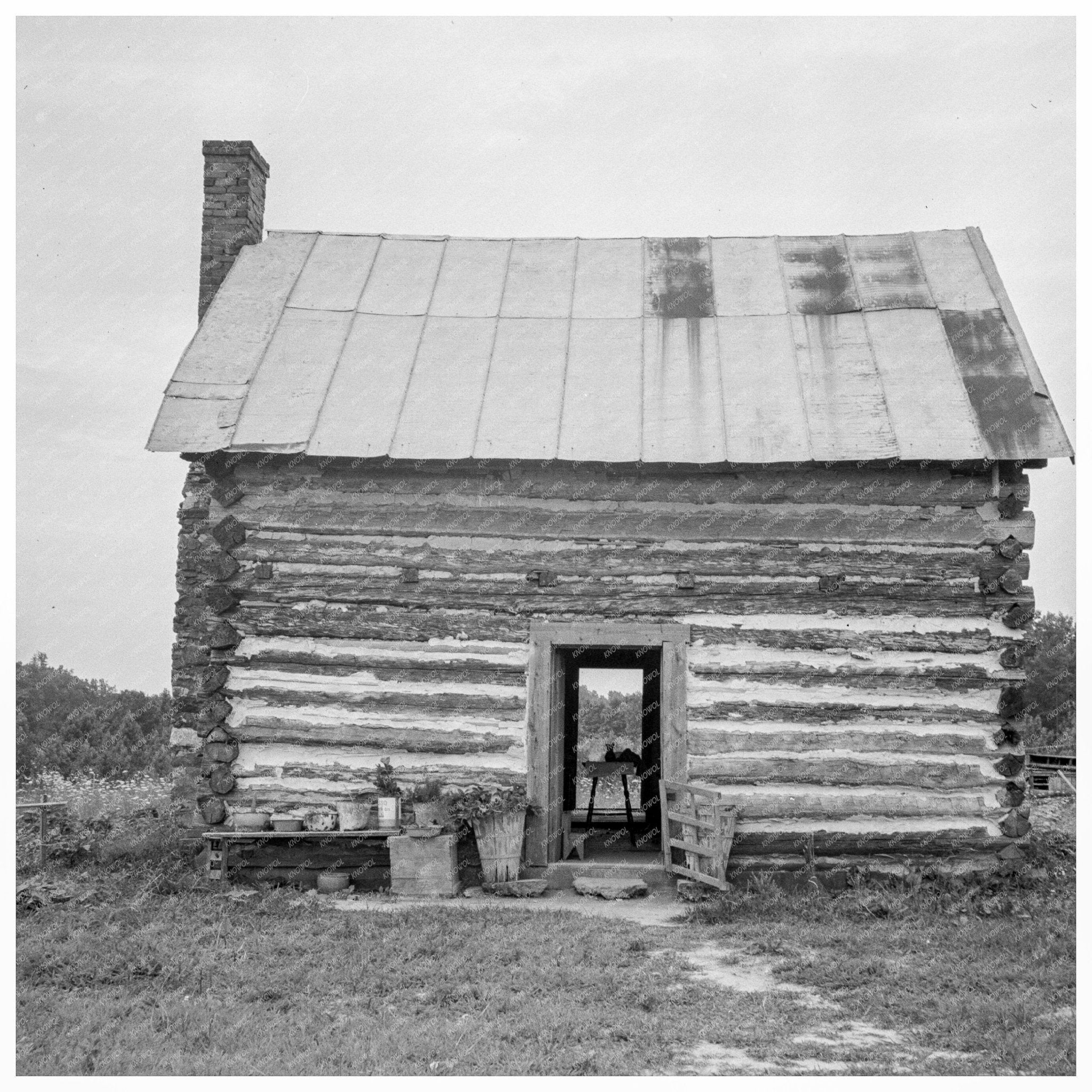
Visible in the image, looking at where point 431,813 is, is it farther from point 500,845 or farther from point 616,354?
point 616,354

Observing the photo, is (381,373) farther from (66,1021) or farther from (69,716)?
(69,716)

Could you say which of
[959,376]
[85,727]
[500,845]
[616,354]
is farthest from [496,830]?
[85,727]

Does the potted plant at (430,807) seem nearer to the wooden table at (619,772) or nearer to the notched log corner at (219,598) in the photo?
the notched log corner at (219,598)

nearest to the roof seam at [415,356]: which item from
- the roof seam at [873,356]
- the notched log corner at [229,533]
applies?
the notched log corner at [229,533]

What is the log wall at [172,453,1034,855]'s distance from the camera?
413 inches

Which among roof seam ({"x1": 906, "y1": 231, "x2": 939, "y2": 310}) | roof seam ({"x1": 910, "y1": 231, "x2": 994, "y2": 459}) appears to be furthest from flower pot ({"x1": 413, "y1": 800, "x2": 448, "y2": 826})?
roof seam ({"x1": 906, "y1": 231, "x2": 939, "y2": 310})

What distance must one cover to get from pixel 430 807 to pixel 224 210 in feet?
25.1

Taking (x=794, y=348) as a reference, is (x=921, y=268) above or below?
above

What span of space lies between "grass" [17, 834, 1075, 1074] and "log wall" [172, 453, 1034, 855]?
123 centimetres

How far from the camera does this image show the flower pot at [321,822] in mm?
10539

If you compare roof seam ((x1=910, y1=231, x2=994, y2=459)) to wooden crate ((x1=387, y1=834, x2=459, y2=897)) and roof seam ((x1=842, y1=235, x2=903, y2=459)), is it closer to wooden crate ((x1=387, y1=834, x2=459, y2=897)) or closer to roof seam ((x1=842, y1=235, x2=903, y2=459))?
roof seam ((x1=842, y1=235, x2=903, y2=459))

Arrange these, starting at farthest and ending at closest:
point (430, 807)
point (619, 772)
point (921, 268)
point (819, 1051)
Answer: point (619, 772) < point (921, 268) < point (430, 807) < point (819, 1051)

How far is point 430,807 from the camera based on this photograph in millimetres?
10305

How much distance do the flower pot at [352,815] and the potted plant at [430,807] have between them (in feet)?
1.52
